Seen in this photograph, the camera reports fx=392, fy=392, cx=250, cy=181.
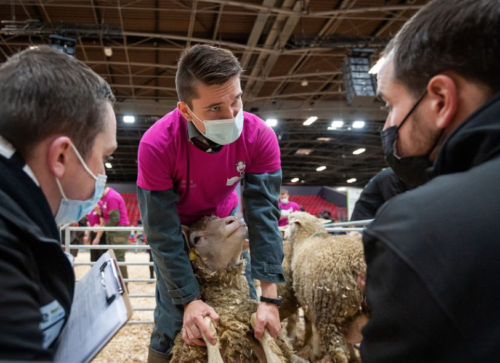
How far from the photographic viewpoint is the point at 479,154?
0.72 m

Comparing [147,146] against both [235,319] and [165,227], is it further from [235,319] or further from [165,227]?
[235,319]

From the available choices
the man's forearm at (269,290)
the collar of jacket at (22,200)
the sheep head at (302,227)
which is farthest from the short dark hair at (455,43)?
the sheep head at (302,227)

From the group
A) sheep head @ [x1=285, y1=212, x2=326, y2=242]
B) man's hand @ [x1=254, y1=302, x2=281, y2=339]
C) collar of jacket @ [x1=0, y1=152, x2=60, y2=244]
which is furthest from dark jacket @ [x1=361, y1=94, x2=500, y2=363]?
sheep head @ [x1=285, y1=212, x2=326, y2=242]

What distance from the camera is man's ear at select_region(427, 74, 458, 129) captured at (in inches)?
32.7

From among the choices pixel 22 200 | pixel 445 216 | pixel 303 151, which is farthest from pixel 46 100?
pixel 303 151

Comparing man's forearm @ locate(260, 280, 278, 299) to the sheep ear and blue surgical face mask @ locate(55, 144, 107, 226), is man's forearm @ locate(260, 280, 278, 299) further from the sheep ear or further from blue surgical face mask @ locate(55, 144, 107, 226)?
blue surgical face mask @ locate(55, 144, 107, 226)

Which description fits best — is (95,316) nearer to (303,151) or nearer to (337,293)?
(337,293)

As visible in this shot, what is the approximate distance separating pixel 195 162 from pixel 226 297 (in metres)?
0.65

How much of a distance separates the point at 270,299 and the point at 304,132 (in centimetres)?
1588

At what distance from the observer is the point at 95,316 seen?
918mm

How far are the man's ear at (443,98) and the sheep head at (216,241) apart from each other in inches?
44.7

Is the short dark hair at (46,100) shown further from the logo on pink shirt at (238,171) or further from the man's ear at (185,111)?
the logo on pink shirt at (238,171)

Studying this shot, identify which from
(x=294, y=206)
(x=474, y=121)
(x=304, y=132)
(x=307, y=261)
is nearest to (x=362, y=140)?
(x=304, y=132)

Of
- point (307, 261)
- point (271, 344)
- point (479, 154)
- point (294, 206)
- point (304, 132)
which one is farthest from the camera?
point (304, 132)
